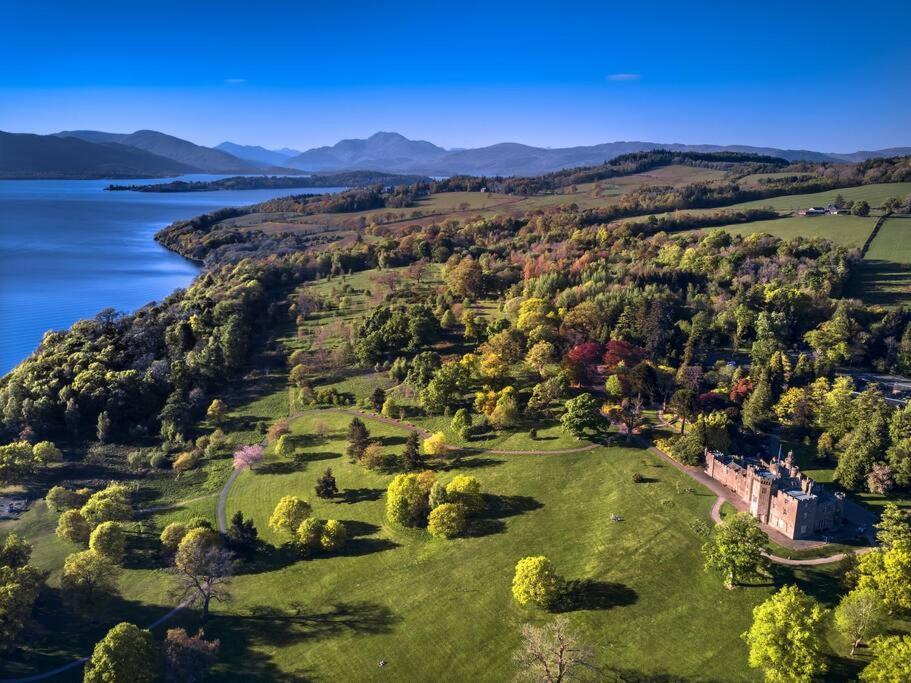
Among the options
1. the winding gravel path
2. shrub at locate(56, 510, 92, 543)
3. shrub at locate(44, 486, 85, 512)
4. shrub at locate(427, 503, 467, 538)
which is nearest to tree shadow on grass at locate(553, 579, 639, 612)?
shrub at locate(427, 503, 467, 538)

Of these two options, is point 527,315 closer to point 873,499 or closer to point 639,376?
point 639,376

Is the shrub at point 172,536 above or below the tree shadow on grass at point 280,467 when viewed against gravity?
below

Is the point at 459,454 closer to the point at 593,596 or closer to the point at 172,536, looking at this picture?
the point at 593,596

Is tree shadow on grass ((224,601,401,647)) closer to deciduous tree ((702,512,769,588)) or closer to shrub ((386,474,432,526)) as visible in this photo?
shrub ((386,474,432,526))

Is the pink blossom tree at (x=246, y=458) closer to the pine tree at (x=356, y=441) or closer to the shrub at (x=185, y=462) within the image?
the shrub at (x=185, y=462)

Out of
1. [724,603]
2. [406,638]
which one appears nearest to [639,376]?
[724,603]

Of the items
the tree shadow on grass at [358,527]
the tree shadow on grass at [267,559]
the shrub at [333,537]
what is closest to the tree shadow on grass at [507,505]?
the tree shadow on grass at [358,527]
